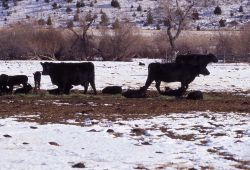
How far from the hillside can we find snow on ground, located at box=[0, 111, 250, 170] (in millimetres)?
50451

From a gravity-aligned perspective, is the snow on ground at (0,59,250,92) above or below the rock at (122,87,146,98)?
below

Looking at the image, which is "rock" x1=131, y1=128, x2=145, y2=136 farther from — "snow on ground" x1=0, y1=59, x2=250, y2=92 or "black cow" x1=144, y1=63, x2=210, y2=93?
"snow on ground" x1=0, y1=59, x2=250, y2=92

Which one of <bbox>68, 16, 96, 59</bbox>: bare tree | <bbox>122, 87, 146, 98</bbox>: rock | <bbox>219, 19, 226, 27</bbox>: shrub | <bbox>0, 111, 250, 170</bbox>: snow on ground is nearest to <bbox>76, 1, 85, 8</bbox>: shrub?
<bbox>219, 19, 226, 27</bbox>: shrub

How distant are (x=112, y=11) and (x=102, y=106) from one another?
5633 centimetres

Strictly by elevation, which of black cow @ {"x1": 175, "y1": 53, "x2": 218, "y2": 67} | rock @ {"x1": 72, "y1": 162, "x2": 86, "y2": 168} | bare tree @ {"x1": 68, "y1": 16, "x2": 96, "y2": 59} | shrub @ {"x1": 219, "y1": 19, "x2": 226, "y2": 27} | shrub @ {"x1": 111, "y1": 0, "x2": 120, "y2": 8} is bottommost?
bare tree @ {"x1": 68, "y1": 16, "x2": 96, "y2": 59}

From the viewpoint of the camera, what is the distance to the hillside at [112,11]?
69125 mm

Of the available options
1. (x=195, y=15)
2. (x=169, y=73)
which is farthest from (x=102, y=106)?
(x=195, y=15)

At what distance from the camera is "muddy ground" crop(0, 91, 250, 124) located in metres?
16.9

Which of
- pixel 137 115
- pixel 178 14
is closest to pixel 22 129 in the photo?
pixel 137 115

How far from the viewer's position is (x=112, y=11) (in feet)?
245

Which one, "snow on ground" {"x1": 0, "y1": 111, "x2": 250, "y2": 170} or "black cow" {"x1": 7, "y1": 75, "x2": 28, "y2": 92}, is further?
"black cow" {"x1": 7, "y1": 75, "x2": 28, "y2": 92}

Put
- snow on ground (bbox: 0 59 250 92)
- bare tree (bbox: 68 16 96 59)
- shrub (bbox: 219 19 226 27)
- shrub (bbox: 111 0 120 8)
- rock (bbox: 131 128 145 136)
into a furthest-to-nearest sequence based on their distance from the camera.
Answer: shrub (bbox: 111 0 120 8) → shrub (bbox: 219 19 226 27) → bare tree (bbox: 68 16 96 59) → snow on ground (bbox: 0 59 250 92) → rock (bbox: 131 128 145 136)

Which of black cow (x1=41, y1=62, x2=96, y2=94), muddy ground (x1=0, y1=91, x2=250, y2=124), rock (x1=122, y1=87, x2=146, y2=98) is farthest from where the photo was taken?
black cow (x1=41, y1=62, x2=96, y2=94)

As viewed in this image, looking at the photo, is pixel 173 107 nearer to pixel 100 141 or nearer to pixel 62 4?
pixel 100 141
